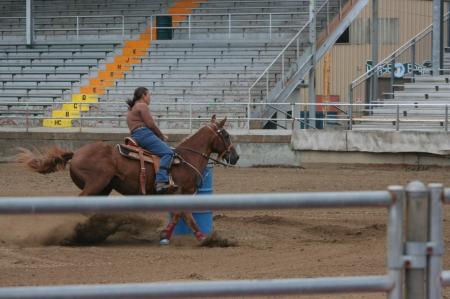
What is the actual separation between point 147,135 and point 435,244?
8.45 m

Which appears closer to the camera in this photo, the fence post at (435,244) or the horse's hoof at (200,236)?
the fence post at (435,244)

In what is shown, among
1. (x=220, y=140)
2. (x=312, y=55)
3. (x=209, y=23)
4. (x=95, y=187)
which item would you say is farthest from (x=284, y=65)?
(x=95, y=187)

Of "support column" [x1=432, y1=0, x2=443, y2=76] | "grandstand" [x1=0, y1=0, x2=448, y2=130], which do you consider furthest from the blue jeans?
"support column" [x1=432, y1=0, x2=443, y2=76]

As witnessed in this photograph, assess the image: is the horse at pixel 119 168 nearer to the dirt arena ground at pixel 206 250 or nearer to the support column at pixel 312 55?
the dirt arena ground at pixel 206 250

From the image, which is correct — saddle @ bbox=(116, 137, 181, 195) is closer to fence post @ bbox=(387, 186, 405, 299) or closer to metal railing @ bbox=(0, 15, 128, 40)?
fence post @ bbox=(387, 186, 405, 299)

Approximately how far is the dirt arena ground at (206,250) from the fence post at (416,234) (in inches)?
136

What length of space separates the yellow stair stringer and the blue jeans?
50.0 ft

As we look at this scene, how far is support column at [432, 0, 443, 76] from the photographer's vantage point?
88.6ft

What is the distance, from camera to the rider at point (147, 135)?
1252cm

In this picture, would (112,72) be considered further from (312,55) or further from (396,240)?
(396,240)

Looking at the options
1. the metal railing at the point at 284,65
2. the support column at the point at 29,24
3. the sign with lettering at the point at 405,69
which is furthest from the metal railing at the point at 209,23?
the sign with lettering at the point at 405,69

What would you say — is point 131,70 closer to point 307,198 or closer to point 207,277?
point 207,277

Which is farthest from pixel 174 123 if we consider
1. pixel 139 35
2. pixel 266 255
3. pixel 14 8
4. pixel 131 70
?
pixel 266 255

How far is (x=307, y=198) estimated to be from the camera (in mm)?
4324
